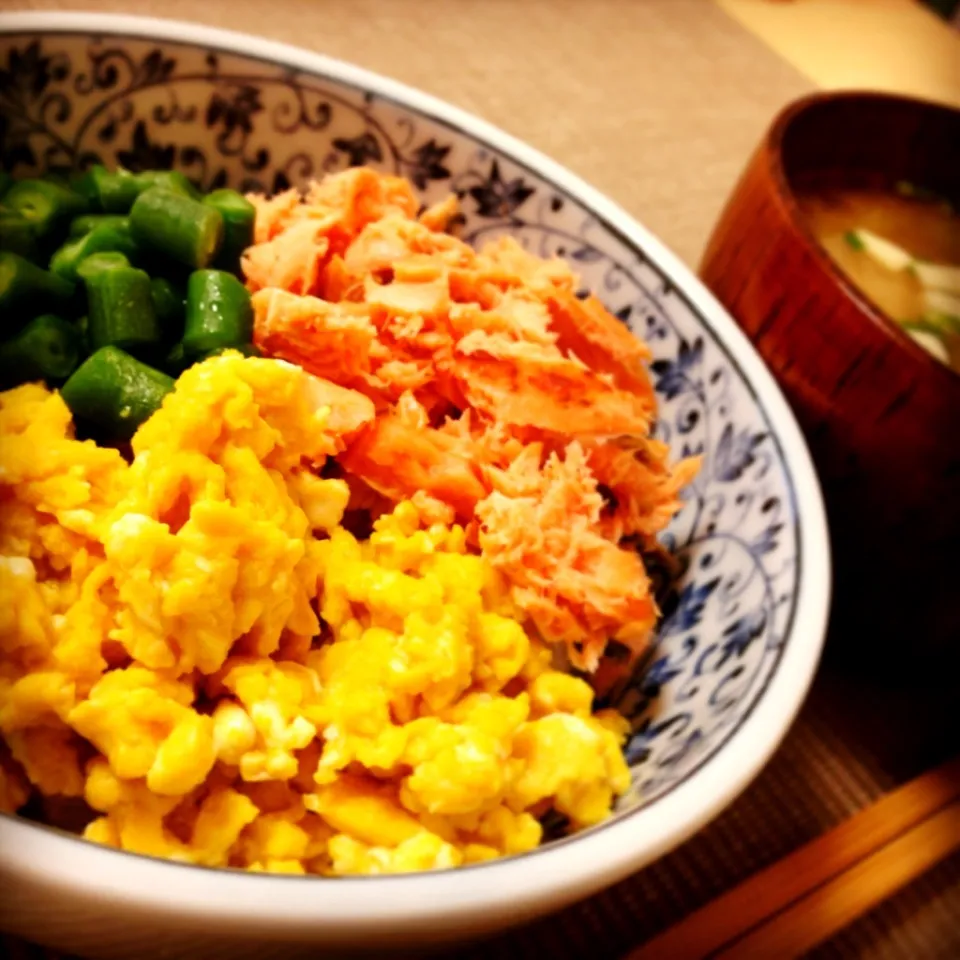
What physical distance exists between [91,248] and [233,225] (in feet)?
0.52

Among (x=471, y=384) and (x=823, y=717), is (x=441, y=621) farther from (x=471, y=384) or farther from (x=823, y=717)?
(x=823, y=717)

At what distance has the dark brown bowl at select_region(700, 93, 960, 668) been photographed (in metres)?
1.05

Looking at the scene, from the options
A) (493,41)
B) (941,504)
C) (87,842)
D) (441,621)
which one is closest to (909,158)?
(941,504)

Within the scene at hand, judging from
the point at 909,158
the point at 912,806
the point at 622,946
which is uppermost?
the point at 909,158

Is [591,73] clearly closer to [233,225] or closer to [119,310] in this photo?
[233,225]

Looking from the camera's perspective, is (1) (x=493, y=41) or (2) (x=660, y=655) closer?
(2) (x=660, y=655)

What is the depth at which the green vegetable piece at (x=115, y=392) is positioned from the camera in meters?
0.91

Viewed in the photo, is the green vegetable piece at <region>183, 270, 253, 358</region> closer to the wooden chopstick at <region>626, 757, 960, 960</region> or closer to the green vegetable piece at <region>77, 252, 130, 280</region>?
the green vegetable piece at <region>77, 252, 130, 280</region>

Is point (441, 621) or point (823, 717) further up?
point (441, 621)

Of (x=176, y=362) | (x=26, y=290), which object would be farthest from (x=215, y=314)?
(x=26, y=290)

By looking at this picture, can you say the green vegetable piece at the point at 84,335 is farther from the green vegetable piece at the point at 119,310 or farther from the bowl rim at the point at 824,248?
the bowl rim at the point at 824,248

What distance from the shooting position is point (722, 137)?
2062 millimetres

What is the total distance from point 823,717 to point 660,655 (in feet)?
1.00

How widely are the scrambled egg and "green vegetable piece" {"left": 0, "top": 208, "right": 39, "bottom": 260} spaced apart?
0.19 meters
